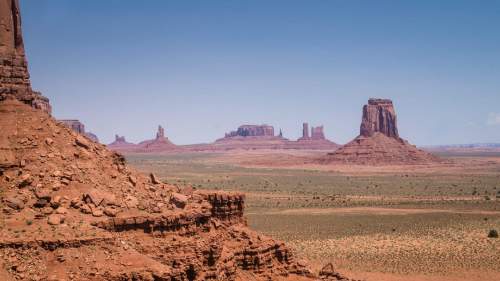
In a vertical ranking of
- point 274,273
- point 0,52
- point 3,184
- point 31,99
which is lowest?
point 274,273

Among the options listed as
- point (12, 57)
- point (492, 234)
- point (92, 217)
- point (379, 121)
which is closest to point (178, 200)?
point (92, 217)

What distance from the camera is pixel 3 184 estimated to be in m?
17.8

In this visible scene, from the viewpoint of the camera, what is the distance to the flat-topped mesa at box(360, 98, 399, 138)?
583ft

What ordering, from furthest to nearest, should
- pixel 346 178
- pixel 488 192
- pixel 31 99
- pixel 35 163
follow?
1. pixel 346 178
2. pixel 488 192
3. pixel 31 99
4. pixel 35 163

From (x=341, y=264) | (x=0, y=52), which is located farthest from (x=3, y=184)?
(x=341, y=264)

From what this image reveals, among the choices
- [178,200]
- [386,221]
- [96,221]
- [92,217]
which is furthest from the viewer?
[386,221]

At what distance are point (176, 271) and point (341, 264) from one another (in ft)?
93.2

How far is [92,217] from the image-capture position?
1769 cm

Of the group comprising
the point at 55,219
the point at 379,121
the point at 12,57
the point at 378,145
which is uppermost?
the point at 379,121

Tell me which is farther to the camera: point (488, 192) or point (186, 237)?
point (488, 192)

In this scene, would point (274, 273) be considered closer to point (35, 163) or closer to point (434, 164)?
point (35, 163)

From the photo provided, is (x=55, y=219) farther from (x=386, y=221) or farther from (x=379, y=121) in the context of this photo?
(x=379, y=121)

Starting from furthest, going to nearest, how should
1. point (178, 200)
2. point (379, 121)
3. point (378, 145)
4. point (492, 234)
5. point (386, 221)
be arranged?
1. point (379, 121)
2. point (378, 145)
3. point (386, 221)
4. point (492, 234)
5. point (178, 200)

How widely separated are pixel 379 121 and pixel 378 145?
828cm
